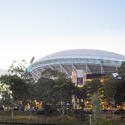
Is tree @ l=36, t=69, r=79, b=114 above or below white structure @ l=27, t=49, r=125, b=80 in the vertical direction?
below

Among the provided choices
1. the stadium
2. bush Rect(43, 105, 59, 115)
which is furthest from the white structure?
bush Rect(43, 105, 59, 115)

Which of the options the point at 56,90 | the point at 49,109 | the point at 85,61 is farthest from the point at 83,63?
the point at 56,90

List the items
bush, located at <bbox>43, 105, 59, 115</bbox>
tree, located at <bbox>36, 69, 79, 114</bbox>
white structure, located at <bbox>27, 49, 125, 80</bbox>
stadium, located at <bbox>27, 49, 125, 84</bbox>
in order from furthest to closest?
white structure, located at <bbox>27, 49, 125, 80</bbox> → stadium, located at <bbox>27, 49, 125, 84</bbox> → bush, located at <bbox>43, 105, 59, 115</bbox> → tree, located at <bbox>36, 69, 79, 114</bbox>

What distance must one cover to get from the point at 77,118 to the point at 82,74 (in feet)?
87.3

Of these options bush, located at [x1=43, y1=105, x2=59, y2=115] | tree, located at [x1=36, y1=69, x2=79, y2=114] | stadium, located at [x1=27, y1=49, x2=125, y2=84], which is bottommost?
bush, located at [x1=43, y1=105, x2=59, y2=115]

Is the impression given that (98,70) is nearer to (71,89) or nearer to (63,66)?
(63,66)

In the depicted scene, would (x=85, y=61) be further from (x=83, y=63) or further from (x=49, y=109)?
(x=49, y=109)

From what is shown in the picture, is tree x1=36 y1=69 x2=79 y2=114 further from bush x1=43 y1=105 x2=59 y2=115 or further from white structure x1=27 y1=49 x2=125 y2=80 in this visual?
white structure x1=27 y1=49 x2=125 y2=80

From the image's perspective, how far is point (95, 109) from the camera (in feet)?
119

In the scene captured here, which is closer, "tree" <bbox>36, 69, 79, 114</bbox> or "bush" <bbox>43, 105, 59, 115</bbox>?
"tree" <bbox>36, 69, 79, 114</bbox>

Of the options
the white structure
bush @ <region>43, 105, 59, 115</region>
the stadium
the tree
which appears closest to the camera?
the tree

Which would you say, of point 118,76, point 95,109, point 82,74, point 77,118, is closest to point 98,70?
point 82,74

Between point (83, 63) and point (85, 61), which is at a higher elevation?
point (85, 61)

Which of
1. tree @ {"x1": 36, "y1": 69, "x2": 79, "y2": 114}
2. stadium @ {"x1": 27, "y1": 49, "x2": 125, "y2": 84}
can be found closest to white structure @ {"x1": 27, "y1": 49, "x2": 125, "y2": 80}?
stadium @ {"x1": 27, "y1": 49, "x2": 125, "y2": 84}
